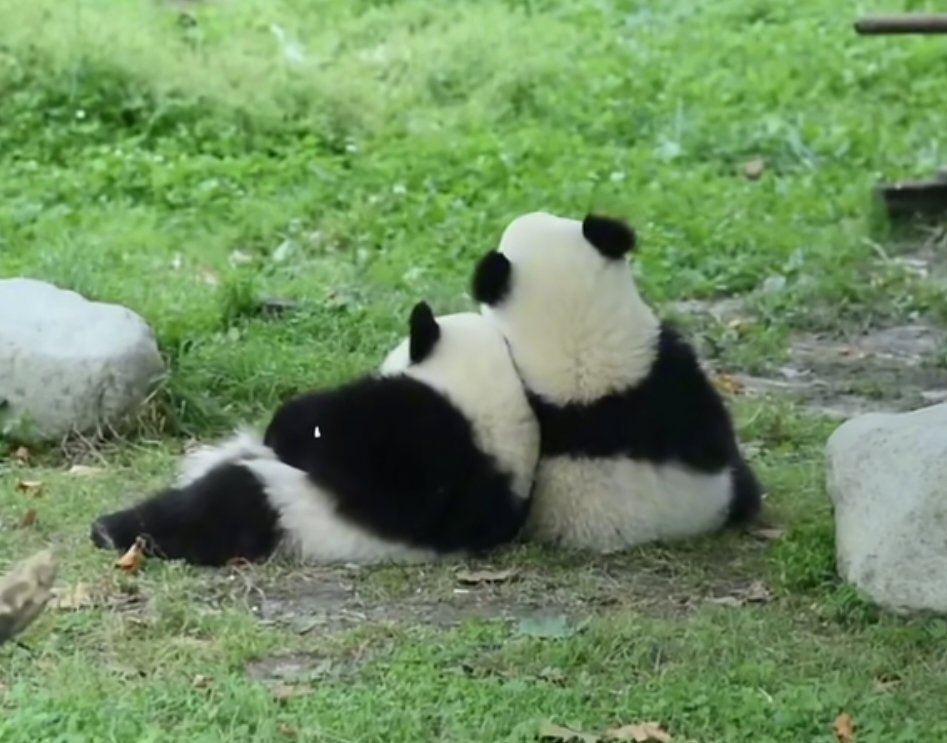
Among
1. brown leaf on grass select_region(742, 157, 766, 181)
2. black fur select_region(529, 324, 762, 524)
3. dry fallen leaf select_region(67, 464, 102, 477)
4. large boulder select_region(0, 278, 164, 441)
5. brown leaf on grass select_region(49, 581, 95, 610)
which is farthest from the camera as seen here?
brown leaf on grass select_region(742, 157, 766, 181)

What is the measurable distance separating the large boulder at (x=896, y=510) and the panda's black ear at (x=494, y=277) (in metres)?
0.98

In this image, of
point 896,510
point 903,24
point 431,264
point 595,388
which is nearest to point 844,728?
point 896,510

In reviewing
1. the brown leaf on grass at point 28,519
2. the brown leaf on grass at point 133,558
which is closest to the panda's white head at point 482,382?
the brown leaf on grass at point 133,558

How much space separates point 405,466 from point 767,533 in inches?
43.9

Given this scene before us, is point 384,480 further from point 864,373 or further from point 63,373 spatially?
point 864,373

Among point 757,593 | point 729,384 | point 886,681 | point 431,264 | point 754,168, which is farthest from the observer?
point 754,168

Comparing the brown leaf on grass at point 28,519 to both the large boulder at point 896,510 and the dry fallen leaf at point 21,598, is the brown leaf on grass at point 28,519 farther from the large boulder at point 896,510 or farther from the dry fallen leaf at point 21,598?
the dry fallen leaf at point 21,598

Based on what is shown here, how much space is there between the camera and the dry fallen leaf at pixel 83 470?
6008mm

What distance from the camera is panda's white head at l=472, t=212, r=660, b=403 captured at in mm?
5312

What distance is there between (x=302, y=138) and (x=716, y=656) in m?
7.03

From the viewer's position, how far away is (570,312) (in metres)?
5.33

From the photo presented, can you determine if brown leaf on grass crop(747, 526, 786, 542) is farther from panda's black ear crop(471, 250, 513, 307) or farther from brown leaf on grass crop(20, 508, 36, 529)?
brown leaf on grass crop(20, 508, 36, 529)

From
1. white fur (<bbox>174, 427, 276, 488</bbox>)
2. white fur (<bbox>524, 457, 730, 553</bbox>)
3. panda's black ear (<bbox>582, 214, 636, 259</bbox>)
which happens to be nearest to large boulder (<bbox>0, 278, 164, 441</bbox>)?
white fur (<bbox>174, 427, 276, 488</bbox>)

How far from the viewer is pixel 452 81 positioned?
1251 cm
